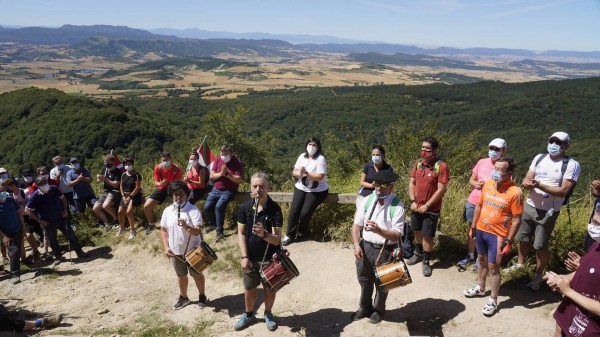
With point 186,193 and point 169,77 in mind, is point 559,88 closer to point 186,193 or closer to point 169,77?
point 186,193

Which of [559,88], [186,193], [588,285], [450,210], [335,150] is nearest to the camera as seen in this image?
[588,285]

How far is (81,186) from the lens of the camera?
7.74 meters

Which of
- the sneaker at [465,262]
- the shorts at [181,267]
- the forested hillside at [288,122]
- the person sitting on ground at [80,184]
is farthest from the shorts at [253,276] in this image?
the forested hillside at [288,122]

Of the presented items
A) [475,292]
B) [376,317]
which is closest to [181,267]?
[376,317]

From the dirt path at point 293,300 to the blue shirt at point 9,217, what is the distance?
2.84 feet

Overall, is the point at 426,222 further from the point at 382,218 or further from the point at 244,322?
the point at 244,322

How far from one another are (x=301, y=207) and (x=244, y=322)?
213 centimetres

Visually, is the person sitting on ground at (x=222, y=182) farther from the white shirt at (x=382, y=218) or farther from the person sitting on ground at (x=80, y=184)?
the white shirt at (x=382, y=218)

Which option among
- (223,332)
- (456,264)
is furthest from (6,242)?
(456,264)

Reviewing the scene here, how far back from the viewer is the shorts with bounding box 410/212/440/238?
16.4 ft

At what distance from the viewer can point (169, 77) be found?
176000 mm

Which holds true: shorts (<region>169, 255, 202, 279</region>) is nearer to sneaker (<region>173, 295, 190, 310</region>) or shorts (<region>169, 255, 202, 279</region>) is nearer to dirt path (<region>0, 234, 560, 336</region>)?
sneaker (<region>173, 295, 190, 310</region>)

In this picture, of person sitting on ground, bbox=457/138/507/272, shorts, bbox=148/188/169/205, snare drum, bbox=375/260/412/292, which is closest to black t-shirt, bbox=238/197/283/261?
snare drum, bbox=375/260/412/292

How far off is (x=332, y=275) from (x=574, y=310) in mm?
3064
